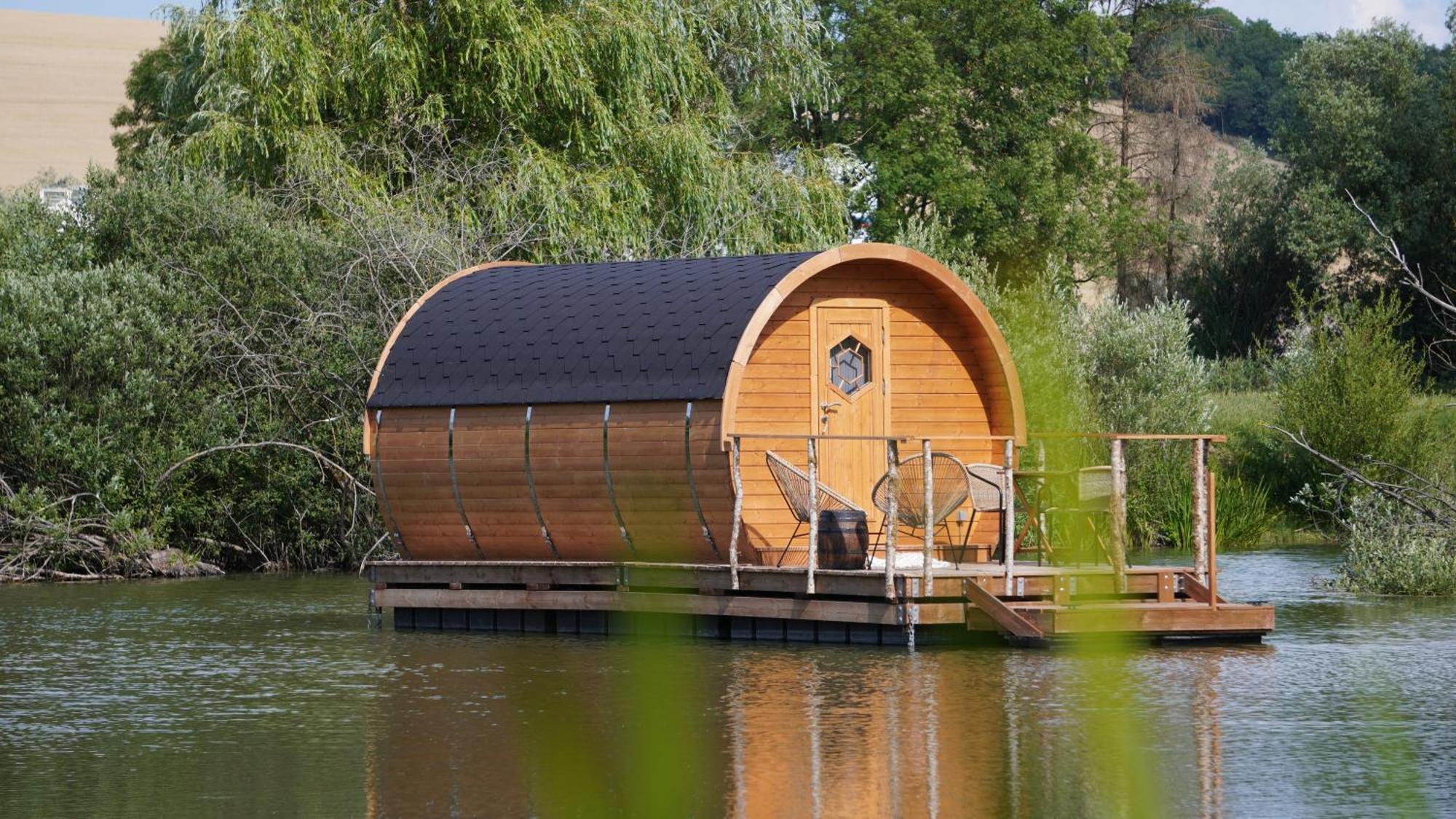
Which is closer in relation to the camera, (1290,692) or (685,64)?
(1290,692)

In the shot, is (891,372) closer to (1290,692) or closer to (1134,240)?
(1290,692)

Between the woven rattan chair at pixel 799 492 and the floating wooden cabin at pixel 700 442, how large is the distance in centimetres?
8

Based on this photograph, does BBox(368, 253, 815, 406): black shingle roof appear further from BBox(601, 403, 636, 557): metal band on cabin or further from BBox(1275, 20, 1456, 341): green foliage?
BBox(1275, 20, 1456, 341): green foliage

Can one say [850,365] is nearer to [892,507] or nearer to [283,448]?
[892,507]

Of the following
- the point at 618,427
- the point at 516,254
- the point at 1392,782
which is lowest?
the point at 1392,782

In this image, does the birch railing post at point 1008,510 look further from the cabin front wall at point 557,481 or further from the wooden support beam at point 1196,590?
the cabin front wall at point 557,481

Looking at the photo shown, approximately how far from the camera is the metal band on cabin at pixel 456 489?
1741cm

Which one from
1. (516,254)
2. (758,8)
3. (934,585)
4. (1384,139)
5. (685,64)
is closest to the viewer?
(934,585)

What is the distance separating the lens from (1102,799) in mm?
8727

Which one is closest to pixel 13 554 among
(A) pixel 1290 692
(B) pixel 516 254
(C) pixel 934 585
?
(B) pixel 516 254

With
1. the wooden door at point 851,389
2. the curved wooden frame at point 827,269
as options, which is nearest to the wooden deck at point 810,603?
the curved wooden frame at point 827,269

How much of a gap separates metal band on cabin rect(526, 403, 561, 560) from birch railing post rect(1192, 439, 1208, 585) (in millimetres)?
5265

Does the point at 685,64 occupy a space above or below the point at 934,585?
above

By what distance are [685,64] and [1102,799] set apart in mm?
22259
